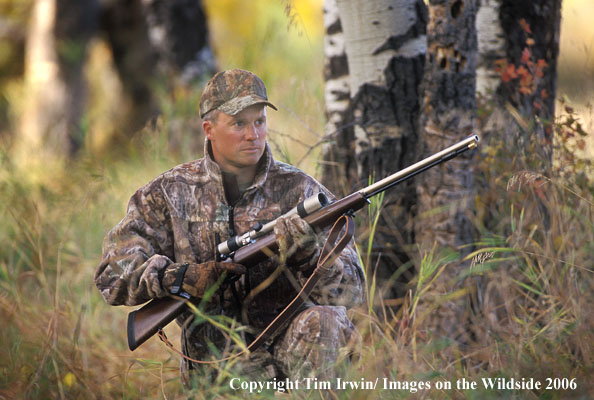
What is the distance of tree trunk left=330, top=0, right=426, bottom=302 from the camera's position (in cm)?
465

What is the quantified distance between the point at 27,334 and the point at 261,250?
5.81ft

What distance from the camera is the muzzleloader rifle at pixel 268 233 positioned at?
3.24 metres

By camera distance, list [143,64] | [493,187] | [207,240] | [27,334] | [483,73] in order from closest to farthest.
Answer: [207,240]
[27,334]
[493,187]
[483,73]
[143,64]

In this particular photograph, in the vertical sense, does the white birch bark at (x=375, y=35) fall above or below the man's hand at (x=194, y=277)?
above

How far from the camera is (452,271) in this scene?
4.37m

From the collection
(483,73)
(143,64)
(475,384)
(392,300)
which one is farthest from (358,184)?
(143,64)

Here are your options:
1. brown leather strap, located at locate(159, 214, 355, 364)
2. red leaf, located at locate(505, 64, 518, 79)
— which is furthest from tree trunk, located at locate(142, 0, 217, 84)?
brown leather strap, located at locate(159, 214, 355, 364)

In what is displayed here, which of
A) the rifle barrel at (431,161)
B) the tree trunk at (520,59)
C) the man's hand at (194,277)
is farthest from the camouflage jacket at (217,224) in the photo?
the tree trunk at (520,59)

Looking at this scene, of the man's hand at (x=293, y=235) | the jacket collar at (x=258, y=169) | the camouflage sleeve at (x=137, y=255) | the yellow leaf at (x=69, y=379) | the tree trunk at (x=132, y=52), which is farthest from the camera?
the tree trunk at (x=132, y=52)

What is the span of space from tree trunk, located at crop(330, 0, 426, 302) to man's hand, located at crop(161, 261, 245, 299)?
1.61 metres

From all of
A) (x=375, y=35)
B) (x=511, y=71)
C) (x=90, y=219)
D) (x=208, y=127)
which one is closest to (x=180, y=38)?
(x=90, y=219)

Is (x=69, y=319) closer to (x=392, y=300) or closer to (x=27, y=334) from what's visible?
(x=27, y=334)

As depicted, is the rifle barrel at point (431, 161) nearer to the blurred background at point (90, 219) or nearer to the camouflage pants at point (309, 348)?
the camouflage pants at point (309, 348)

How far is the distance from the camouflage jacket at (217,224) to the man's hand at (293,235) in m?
0.25
